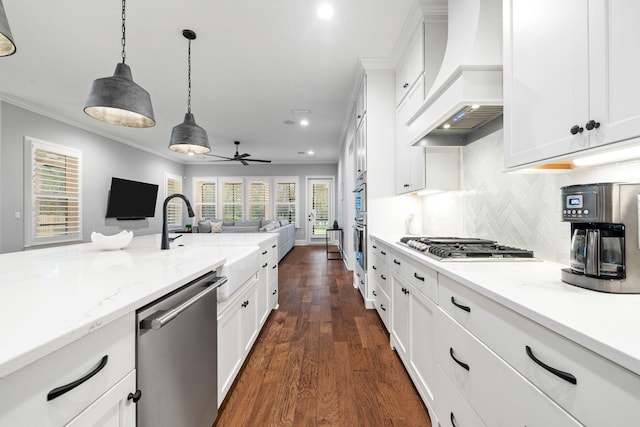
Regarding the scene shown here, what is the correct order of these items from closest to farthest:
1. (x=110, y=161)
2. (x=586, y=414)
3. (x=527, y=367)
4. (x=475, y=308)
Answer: (x=586, y=414) < (x=527, y=367) < (x=475, y=308) < (x=110, y=161)

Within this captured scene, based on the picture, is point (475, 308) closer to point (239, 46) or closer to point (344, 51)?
point (344, 51)

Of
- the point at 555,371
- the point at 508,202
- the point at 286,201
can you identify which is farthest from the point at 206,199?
the point at 555,371

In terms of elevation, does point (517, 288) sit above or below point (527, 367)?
above

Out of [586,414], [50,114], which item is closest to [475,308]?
[586,414]

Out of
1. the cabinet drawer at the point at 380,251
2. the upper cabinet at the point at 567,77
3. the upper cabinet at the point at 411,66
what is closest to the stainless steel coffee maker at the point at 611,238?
the upper cabinet at the point at 567,77

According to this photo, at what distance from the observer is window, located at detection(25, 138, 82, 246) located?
4234 mm

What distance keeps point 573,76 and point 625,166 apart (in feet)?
1.48

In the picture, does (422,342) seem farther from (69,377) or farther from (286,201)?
(286,201)

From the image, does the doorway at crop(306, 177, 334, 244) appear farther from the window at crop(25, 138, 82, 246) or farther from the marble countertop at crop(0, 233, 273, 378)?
the marble countertop at crop(0, 233, 273, 378)

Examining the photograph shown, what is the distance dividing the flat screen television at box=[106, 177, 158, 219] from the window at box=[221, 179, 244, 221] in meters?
2.21

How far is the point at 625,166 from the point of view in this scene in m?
1.03

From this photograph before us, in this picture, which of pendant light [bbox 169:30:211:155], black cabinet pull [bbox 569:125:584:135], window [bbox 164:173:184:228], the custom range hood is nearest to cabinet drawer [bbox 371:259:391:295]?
the custom range hood

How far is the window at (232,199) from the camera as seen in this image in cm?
912

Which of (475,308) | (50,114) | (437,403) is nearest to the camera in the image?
(475,308)
